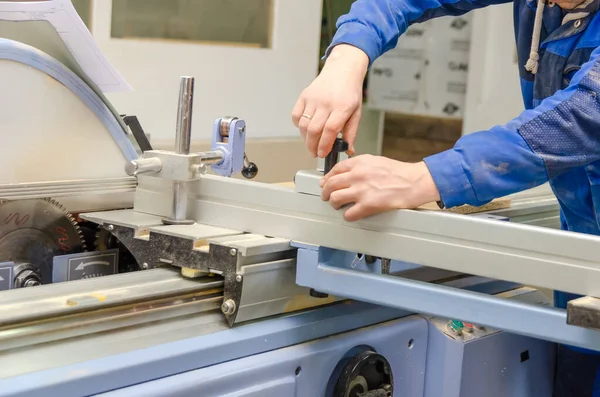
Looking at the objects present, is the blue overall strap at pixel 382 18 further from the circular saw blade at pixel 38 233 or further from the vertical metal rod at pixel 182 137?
the circular saw blade at pixel 38 233

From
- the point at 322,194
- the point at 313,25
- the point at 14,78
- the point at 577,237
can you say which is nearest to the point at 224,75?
the point at 313,25

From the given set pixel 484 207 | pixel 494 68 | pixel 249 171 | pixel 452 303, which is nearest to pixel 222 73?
pixel 494 68

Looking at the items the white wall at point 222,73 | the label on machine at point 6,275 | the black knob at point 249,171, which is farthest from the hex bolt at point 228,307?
the white wall at point 222,73

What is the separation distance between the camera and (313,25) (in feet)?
9.25

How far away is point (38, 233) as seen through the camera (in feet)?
3.56

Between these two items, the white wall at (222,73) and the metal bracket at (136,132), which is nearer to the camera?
the metal bracket at (136,132)

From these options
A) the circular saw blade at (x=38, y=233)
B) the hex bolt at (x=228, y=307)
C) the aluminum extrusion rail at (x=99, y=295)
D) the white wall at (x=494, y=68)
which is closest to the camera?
the aluminum extrusion rail at (x=99, y=295)

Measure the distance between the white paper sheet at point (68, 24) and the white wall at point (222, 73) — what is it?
1.13 meters

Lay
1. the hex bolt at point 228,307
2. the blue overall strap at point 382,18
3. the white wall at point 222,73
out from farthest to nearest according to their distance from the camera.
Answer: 1. the white wall at point 222,73
2. the blue overall strap at point 382,18
3. the hex bolt at point 228,307

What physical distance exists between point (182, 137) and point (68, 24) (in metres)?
0.24

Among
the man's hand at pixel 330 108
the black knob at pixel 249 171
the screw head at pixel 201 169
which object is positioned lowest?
the black knob at pixel 249 171

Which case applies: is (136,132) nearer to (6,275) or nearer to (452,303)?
(6,275)

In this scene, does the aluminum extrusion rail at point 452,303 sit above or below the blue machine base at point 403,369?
above

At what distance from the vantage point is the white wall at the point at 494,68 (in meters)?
2.91
